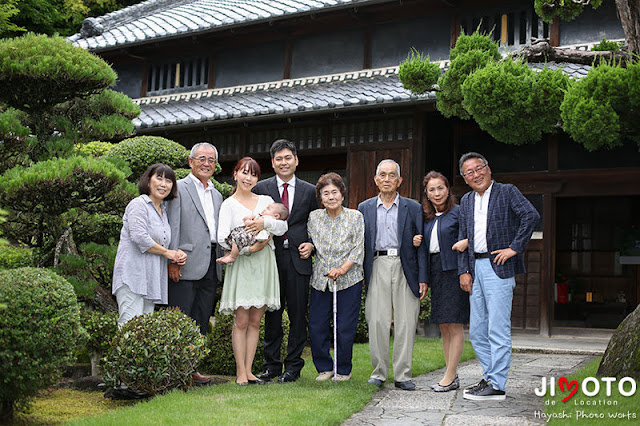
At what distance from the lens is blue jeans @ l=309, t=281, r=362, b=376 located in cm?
632

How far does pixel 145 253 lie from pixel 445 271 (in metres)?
2.79

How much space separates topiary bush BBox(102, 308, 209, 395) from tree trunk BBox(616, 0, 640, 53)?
5.01 m

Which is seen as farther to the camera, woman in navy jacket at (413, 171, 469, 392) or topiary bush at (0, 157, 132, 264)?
woman in navy jacket at (413, 171, 469, 392)

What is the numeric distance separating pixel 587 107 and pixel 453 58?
1.99 metres

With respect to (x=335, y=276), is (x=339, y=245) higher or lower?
higher

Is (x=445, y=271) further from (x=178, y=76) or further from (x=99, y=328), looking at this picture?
(x=178, y=76)

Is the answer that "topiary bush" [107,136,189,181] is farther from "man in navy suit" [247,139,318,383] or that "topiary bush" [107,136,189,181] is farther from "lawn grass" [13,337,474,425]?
"lawn grass" [13,337,474,425]

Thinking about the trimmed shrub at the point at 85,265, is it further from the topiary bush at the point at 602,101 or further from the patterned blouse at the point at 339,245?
the topiary bush at the point at 602,101

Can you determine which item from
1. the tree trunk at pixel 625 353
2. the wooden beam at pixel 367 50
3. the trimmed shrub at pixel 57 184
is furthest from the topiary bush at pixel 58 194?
the wooden beam at pixel 367 50

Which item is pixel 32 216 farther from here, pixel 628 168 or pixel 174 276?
pixel 628 168

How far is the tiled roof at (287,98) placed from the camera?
10.4 meters

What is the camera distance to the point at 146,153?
26.5 feet

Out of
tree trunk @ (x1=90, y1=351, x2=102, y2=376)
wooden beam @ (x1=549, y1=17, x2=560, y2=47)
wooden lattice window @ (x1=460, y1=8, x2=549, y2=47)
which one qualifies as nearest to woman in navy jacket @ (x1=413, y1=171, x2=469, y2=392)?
tree trunk @ (x1=90, y1=351, x2=102, y2=376)

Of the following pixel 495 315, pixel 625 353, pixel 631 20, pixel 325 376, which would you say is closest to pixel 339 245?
pixel 325 376
